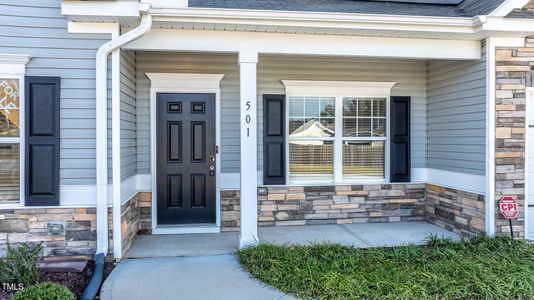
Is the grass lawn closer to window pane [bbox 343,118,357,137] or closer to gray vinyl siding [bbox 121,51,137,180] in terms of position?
gray vinyl siding [bbox 121,51,137,180]

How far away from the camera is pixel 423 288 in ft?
11.2

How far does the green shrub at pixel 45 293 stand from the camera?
3045 millimetres

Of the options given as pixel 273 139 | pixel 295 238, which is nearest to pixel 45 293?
pixel 295 238

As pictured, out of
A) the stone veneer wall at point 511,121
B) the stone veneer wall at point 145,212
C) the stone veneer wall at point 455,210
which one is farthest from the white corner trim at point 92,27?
the stone veneer wall at point 455,210

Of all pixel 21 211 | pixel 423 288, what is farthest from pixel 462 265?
pixel 21 211

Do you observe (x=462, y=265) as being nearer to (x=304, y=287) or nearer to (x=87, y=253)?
(x=304, y=287)

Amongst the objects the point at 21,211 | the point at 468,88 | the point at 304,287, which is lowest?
the point at 304,287

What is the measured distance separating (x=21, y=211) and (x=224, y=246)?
2284 mm

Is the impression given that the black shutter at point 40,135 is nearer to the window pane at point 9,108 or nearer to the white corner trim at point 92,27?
the window pane at point 9,108

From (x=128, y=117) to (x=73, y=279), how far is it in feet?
6.56

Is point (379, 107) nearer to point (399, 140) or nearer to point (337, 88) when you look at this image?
point (399, 140)

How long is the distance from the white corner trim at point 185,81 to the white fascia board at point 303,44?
42.7 inches

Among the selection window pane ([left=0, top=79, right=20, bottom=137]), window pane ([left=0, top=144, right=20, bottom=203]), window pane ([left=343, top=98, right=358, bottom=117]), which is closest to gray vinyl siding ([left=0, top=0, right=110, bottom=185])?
window pane ([left=0, top=79, right=20, bottom=137])

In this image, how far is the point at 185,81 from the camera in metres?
5.48
